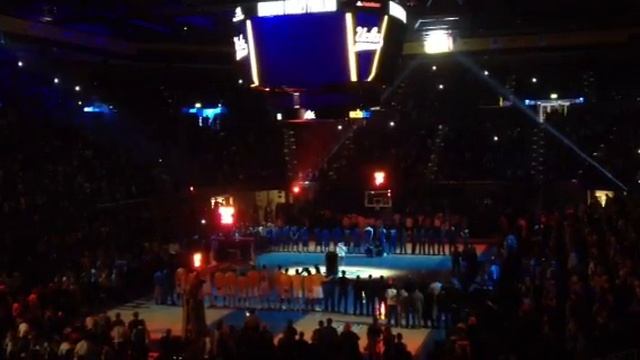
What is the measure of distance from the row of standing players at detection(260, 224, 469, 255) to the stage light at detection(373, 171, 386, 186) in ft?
19.4

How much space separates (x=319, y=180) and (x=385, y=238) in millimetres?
8675

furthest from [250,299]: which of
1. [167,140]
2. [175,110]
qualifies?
[175,110]

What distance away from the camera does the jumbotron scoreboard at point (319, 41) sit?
45.0ft

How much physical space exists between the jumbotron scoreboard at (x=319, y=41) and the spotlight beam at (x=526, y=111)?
1725 cm

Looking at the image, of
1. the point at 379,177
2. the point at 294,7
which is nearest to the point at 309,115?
the point at 294,7

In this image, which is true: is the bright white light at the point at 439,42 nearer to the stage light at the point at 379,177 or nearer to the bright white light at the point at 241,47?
the bright white light at the point at 241,47

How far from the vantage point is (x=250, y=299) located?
19.6m

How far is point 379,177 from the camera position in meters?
33.3

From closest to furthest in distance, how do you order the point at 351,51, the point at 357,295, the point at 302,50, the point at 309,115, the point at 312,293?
the point at 351,51, the point at 302,50, the point at 309,115, the point at 357,295, the point at 312,293

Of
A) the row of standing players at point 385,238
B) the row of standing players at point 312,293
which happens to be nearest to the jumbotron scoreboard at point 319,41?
the row of standing players at point 312,293

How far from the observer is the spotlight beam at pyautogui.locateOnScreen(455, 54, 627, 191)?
30.5 m

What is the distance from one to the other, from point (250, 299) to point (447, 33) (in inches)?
346

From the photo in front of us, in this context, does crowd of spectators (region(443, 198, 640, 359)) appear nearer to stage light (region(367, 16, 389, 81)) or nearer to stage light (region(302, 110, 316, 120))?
stage light (region(367, 16, 389, 81))

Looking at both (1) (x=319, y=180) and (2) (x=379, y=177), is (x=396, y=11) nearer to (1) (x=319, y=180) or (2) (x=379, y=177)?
(2) (x=379, y=177)
